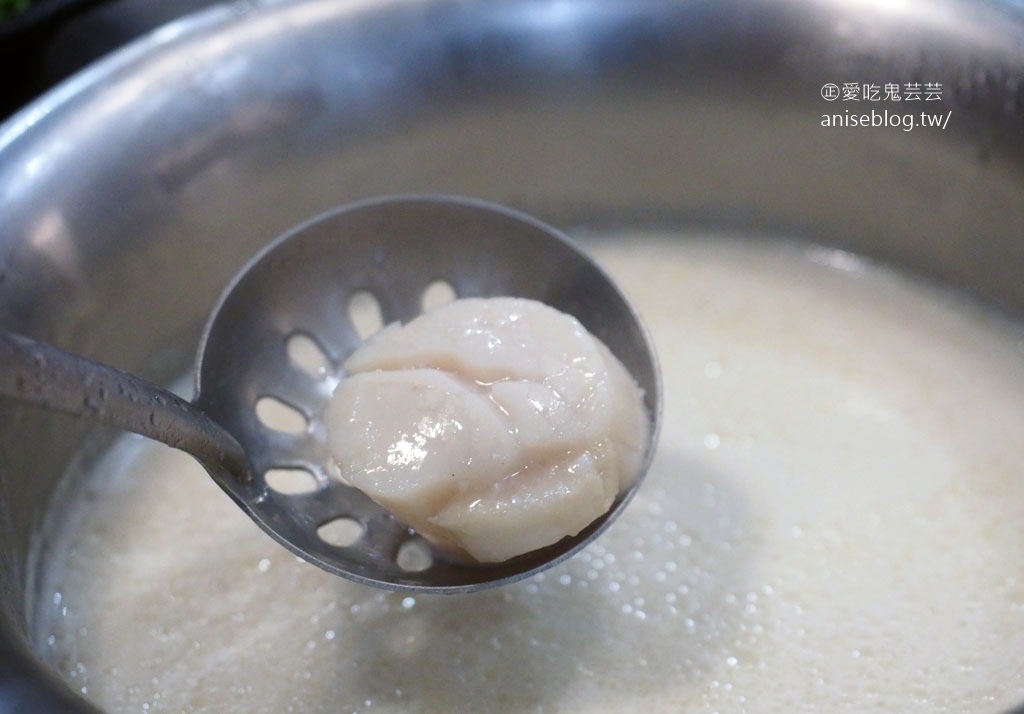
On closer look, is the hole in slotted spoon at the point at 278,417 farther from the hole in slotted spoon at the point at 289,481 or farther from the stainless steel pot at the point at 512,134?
the stainless steel pot at the point at 512,134

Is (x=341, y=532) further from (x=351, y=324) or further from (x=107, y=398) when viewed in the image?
(x=107, y=398)

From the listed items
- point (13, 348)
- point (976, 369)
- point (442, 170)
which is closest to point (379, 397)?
point (13, 348)

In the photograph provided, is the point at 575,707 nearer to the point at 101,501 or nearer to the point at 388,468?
the point at 388,468

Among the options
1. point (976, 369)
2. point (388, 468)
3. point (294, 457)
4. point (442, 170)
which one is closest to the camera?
point (388, 468)

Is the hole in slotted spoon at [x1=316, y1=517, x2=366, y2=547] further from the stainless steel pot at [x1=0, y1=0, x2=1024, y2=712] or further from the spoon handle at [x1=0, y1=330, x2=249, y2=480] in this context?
the stainless steel pot at [x1=0, y1=0, x2=1024, y2=712]

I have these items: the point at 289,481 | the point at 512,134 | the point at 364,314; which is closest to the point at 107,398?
the point at 289,481

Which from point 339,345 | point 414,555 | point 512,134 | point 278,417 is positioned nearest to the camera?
point 414,555

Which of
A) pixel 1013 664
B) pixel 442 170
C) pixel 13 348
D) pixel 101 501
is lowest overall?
pixel 1013 664
